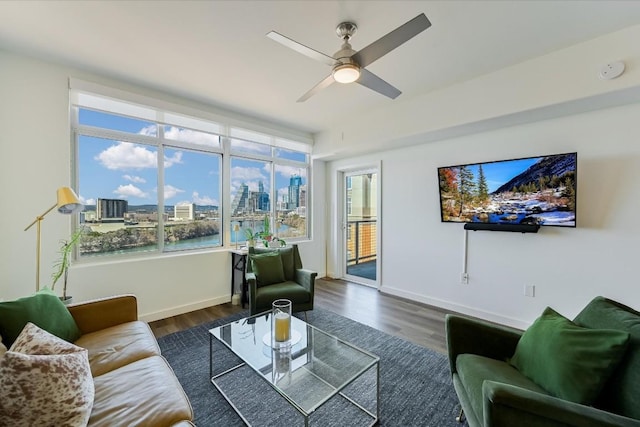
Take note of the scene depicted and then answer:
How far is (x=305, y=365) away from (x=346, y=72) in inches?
80.6

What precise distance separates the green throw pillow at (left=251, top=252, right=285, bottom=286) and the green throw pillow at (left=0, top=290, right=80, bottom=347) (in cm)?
157

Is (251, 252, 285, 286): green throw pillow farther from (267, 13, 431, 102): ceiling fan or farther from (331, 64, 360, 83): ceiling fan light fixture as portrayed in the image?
(331, 64, 360, 83): ceiling fan light fixture

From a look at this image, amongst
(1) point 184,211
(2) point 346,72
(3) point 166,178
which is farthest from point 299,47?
(1) point 184,211

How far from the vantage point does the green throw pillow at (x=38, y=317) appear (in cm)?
147

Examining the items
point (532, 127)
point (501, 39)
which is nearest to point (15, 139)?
point (501, 39)

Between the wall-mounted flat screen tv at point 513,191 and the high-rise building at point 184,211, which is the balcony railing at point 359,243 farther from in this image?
the high-rise building at point 184,211

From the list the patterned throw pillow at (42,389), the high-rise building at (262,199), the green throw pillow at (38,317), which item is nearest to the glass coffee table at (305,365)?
the patterned throw pillow at (42,389)

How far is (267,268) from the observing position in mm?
3156

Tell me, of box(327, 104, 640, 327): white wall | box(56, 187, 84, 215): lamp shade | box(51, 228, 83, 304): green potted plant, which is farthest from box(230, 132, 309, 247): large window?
box(56, 187, 84, 215): lamp shade

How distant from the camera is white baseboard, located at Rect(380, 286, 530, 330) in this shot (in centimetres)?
299

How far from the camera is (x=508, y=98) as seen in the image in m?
2.63

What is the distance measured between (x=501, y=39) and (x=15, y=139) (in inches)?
171

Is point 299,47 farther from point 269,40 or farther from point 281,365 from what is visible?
point 281,365

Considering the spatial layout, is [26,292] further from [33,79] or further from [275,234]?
[275,234]
